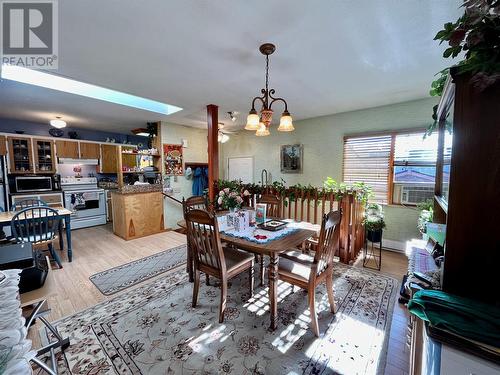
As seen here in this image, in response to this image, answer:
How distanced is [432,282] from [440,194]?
91 centimetres

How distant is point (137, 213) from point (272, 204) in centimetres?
296

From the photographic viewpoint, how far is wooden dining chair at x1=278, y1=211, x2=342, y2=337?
5.44 ft

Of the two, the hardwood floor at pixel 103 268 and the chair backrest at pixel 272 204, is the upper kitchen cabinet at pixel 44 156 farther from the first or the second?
the chair backrest at pixel 272 204

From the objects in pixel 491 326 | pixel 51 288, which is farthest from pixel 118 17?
pixel 491 326

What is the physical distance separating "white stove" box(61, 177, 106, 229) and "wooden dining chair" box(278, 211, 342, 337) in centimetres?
512

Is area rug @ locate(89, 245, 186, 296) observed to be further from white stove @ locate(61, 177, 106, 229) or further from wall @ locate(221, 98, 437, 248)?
wall @ locate(221, 98, 437, 248)

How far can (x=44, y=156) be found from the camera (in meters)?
4.68

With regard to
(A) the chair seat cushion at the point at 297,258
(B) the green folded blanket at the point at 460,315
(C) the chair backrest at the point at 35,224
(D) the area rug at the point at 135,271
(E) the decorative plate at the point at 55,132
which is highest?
(E) the decorative plate at the point at 55,132

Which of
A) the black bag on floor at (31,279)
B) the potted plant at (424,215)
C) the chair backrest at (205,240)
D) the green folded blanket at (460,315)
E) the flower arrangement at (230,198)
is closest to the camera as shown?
the green folded blanket at (460,315)

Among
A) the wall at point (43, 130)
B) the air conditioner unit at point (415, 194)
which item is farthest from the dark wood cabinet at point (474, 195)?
the wall at point (43, 130)

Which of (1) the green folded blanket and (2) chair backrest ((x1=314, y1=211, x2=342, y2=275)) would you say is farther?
(2) chair backrest ((x1=314, y1=211, x2=342, y2=275))

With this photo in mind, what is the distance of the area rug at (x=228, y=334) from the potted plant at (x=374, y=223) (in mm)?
828

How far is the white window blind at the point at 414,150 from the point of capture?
3.19 meters

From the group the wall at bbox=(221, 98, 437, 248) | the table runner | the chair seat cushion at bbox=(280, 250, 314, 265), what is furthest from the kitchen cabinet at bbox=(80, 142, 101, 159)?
the chair seat cushion at bbox=(280, 250, 314, 265)
